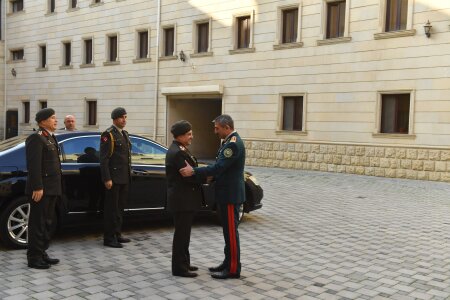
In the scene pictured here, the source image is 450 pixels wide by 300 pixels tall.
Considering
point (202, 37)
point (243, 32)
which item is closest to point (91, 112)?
point (202, 37)

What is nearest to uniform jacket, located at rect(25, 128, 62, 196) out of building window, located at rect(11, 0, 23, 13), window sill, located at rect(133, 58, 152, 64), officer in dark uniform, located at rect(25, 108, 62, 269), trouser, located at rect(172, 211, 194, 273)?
officer in dark uniform, located at rect(25, 108, 62, 269)

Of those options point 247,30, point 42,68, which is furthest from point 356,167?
point 42,68

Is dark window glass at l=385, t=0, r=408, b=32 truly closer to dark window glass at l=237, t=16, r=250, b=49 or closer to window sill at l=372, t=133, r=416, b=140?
window sill at l=372, t=133, r=416, b=140

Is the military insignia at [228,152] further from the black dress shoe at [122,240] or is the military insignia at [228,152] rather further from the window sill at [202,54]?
the window sill at [202,54]

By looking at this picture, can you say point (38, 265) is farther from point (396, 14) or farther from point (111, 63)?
point (111, 63)

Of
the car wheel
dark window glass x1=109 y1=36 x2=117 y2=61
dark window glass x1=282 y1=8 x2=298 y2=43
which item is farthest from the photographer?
dark window glass x1=109 y1=36 x2=117 y2=61

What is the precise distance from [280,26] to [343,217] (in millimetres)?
11939

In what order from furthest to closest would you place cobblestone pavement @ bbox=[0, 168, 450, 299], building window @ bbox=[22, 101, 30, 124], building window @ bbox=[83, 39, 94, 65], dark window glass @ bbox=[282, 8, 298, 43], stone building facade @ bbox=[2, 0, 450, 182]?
building window @ bbox=[22, 101, 30, 124], building window @ bbox=[83, 39, 94, 65], dark window glass @ bbox=[282, 8, 298, 43], stone building facade @ bbox=[2, 0, 450, 182], cobblestone pavement @ bbox=[0, 168, 450, 299]

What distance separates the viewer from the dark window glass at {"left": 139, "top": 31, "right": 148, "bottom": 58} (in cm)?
2469

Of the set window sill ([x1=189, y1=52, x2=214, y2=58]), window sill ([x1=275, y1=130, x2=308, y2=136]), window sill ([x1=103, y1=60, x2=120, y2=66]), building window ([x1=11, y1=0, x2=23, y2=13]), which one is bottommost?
window sill ([x1=275, y1=130, x2=308, y2=136])

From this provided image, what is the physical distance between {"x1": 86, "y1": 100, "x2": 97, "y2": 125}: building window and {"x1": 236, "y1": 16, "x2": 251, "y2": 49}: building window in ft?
33.7

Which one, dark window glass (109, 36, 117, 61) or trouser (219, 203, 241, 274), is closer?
trouser (219, 203, 241, 274)

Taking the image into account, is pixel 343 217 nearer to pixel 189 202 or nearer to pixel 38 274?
pixel 189 202

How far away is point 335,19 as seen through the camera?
59.3 feet
